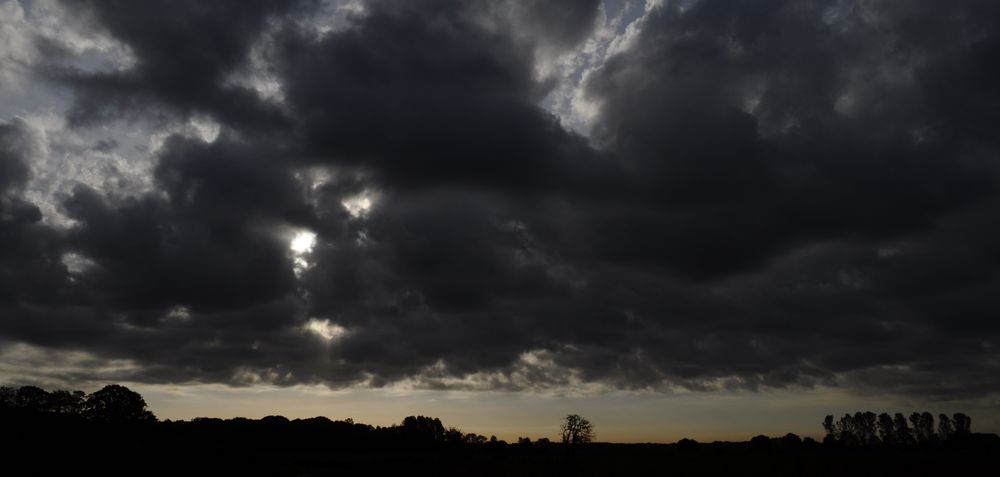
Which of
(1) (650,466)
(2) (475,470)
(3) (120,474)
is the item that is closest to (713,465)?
(1) (650,466)

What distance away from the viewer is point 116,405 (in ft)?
610

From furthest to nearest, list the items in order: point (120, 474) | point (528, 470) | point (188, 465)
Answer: point (528, 470) < point (188, 465) < point (120, 474)

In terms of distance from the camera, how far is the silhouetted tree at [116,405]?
18350 cm

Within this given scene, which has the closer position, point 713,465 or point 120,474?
point 120,474

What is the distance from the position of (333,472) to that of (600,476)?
47.6 meters

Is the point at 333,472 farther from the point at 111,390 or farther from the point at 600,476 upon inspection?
the point at 111,390

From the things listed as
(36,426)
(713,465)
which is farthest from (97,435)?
(713,465)

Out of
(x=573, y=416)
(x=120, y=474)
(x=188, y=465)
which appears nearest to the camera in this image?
(x=120, y=474)

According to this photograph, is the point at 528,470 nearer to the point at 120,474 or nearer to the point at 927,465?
the point at 120,474

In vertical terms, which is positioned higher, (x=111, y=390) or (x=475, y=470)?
(x=111, y=390)

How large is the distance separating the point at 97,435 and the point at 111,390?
7907 cm

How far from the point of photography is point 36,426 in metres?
121

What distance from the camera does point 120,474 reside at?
8012 cm

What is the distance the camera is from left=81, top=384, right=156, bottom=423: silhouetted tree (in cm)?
18350
